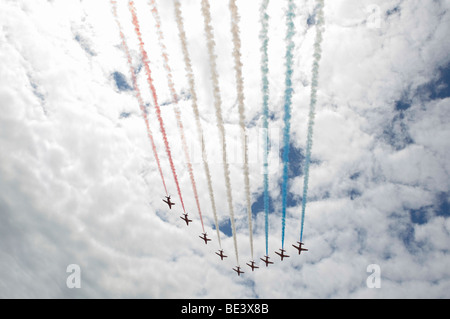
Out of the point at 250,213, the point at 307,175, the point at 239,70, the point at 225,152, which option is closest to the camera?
the point at 239,70

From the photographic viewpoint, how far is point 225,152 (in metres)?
19.2

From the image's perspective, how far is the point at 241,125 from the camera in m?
16.8

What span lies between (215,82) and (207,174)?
851cm
